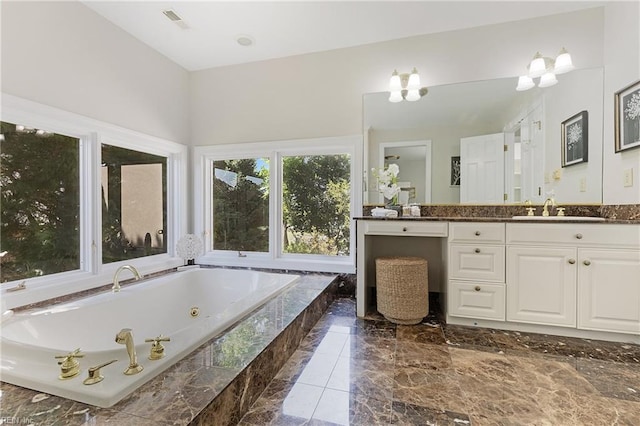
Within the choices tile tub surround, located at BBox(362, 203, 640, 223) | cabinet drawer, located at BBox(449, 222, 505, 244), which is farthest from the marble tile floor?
tile tub surround, located at BBox(362, 203, 640, 223)

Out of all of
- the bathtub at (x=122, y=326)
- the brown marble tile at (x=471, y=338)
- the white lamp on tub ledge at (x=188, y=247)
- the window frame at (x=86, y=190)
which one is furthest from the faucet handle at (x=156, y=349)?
the white lamp on tub ledge at (x=188, y=247)

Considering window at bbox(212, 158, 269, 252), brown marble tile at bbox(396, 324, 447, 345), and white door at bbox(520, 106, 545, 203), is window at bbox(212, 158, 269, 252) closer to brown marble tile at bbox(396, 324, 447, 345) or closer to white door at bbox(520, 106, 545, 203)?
brown marble tile at bbox(396, 324, 447, 345)

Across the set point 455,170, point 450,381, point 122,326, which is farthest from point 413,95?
point 122,326

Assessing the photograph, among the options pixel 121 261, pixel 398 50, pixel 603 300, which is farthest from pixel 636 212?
pixel 121 261

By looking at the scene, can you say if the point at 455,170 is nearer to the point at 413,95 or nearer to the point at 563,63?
the point at 413,95

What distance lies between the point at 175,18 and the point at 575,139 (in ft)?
11.0

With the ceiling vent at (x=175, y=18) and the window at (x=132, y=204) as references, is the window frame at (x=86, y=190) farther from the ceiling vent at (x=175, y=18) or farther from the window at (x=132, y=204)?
the ceiling vent at (x=175, y=18)

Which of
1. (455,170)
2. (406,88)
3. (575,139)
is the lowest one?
(455,170)

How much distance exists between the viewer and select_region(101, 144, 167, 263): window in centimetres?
244

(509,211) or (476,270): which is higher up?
(509,211)

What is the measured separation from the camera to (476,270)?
2156mm

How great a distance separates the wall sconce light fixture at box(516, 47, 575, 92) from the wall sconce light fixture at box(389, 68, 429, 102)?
80 centimetres

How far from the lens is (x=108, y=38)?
2.34 metres

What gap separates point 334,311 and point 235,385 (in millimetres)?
1407
